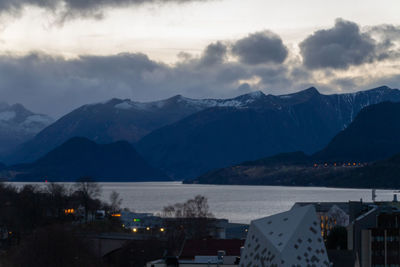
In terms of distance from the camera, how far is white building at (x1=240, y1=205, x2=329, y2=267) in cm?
4722

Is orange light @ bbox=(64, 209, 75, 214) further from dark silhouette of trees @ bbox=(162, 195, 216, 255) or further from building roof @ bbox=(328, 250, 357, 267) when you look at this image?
building roof @ bbox=(328, 250, 357, 267)

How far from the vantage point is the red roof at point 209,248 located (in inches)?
3187

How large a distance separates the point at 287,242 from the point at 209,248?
3576cm

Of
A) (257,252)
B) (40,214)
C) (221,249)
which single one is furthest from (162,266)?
(40,214)

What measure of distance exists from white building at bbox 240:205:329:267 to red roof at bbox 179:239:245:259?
102ft

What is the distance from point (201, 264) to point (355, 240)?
59.3ft

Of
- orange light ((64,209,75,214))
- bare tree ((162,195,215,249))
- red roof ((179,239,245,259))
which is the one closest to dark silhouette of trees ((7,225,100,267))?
bare tree ((162,195,215,249))

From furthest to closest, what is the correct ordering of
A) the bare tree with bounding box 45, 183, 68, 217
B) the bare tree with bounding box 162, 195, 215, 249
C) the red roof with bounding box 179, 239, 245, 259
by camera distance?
the bare tree with bounding box 45, 183, 68, 217 → the bare tree with bounding box 162, 195, 215, 249 → the red roof with bounding box 179, 239, 245, 259

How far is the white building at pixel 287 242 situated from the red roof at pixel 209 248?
31.1 m

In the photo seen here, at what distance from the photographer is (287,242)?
156ft

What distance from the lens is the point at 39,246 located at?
93.3m

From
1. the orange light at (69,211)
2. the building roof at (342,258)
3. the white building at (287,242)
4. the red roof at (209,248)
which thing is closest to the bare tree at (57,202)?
the orange light at (69,211)

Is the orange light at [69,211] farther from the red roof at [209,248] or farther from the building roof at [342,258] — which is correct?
the building roof at [342,258]

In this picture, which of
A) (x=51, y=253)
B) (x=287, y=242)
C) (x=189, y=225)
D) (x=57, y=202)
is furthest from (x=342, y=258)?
(x=57, y=202)
